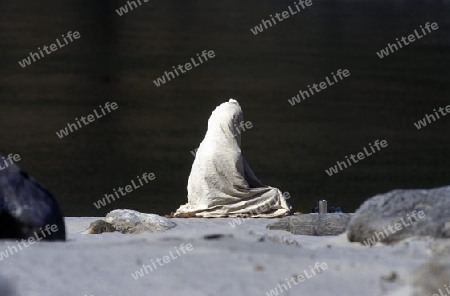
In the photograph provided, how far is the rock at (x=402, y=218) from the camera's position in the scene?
9.00 meters

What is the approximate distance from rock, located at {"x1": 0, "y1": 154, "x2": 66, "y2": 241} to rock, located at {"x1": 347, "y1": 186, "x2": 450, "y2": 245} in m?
2.34

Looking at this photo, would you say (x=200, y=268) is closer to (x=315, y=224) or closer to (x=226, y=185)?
(x=315, y=224)

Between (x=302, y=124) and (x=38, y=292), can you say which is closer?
(x=38, y=292)

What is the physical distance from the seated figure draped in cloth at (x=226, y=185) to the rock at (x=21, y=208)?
738cm

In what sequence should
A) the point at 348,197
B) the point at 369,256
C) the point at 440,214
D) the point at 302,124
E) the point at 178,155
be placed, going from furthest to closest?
the point at 302,124
the point at 178,155
the point at 348,197
the point at 440,214
the point at 369,256

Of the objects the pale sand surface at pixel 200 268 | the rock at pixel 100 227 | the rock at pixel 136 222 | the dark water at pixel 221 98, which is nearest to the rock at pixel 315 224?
the rock at pixel 136 222

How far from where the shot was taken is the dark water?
25047mm

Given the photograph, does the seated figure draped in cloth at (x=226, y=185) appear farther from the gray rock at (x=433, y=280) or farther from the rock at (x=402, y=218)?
the gray rock at (x=433, y=280)

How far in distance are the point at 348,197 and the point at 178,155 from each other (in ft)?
19.0

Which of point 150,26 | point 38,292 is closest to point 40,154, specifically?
point 38,292

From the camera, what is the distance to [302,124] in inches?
1331

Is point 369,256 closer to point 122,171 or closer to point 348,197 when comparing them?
point 348,197

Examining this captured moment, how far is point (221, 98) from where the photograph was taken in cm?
4031

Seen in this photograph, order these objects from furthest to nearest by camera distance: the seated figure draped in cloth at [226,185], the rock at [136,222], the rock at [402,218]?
the seated figure draped in cloth at [226,185] < the rock at [136,222] < the rock at [402,218]
